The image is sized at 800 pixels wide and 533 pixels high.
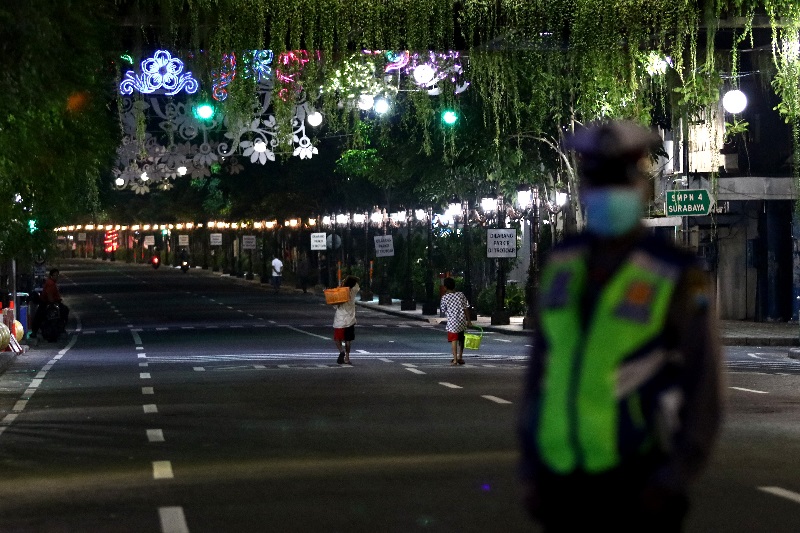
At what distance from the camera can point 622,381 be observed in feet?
15.7

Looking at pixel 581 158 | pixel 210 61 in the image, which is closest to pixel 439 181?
pixel 210 61

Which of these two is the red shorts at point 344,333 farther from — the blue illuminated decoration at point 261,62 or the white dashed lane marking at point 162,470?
the white dashed lane marking at point 162,470

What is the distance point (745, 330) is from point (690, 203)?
16.5 feet

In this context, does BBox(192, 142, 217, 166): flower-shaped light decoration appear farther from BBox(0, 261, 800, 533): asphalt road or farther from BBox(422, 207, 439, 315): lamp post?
BBox(422, 207, 439, 315): lamp post

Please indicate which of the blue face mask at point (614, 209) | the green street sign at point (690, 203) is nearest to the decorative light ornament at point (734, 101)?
the green street sign at point (690, 203)

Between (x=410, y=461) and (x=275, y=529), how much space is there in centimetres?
381

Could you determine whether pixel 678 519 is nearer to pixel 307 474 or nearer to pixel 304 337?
pixel 307 474

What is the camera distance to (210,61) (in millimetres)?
18297

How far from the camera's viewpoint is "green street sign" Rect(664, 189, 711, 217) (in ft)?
126

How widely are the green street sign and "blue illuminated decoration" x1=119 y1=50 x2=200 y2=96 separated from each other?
19.4m

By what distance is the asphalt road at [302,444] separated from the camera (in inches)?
448

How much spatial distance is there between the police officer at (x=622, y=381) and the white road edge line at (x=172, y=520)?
242 inches

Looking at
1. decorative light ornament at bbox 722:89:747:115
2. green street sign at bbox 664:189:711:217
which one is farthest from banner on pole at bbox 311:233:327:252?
decorative light ornament at bbox 722:89:747:115

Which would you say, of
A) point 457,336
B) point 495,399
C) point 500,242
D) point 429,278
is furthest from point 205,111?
point 429,278
